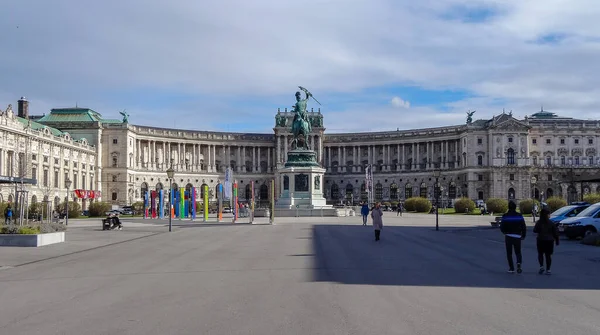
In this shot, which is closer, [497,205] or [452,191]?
[497,205]

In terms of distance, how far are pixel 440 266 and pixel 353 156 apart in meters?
158

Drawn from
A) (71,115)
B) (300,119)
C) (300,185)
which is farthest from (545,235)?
(71,115)

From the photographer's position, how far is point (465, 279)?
1994 cm

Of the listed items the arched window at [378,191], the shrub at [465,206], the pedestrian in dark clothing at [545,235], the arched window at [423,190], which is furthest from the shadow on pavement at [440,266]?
the arched window at [378,191]

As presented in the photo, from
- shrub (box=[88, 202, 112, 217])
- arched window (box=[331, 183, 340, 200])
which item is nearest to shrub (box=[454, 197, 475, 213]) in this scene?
shrub (box=[88, 202, 112, 217])

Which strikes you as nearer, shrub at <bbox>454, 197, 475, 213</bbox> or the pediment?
shrub at <bbox>454, 197, 475, 213</bbox>

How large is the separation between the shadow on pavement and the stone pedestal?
153 ft

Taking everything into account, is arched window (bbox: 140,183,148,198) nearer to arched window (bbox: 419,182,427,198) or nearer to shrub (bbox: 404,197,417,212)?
shrub (bbox: 404,197,417,212)

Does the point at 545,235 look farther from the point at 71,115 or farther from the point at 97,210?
the point at 71,115

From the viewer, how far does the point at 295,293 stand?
17.0 metres

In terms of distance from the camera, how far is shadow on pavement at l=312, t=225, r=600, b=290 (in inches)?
762

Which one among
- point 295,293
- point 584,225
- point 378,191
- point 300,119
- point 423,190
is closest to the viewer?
point 295,293

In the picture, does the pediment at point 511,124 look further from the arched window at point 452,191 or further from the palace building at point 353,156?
the arched window at point 452,191

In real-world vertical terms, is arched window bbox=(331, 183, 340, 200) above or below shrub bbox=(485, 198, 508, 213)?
above
